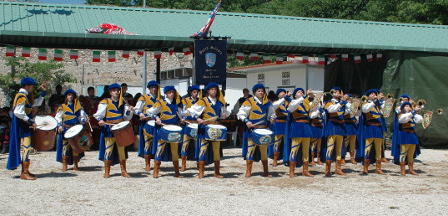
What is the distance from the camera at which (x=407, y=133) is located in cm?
Answer: 977

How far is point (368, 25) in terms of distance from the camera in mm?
18531

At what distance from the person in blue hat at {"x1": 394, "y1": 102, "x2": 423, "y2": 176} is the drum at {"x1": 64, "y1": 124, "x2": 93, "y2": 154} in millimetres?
5385

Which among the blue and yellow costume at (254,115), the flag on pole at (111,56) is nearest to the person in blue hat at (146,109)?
the blue and yellow costume at (254,115)

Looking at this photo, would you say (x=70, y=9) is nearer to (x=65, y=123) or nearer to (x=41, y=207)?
(x=65, y=123)

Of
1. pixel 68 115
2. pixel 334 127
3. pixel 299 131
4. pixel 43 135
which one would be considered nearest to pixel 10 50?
pixel 68 115

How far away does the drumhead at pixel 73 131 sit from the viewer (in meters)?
9.34

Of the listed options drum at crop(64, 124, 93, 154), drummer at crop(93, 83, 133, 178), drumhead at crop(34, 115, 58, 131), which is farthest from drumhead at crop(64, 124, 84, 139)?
drummer at crop(93, 83, 133, 178)

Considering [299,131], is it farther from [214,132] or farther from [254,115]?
[214,132]

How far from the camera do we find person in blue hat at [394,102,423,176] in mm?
9664

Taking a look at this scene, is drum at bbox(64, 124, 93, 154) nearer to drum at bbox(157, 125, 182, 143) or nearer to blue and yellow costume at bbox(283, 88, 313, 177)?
drum at bbox(157, 125, 182, 143)

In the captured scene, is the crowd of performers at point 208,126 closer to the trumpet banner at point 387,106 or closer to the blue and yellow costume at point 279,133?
the trumpet banner at point 387,106

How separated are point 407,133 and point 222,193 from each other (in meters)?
3.86

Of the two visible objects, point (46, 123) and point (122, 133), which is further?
point (46, 123)

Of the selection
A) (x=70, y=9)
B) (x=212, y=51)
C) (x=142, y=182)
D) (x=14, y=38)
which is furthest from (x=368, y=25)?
(x=142, y=182)
